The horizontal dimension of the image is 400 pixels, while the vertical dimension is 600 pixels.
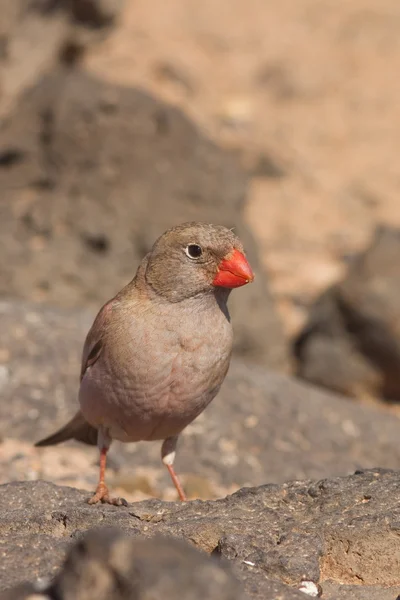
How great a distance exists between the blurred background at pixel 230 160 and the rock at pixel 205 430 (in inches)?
4.7

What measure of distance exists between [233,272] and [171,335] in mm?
425

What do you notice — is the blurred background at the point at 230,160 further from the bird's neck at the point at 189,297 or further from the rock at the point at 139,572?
the rock at the point at 139,572

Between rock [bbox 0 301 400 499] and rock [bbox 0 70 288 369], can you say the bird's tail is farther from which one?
rock [bbox 0 70 288 369]

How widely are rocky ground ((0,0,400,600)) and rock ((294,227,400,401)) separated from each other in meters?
0.02

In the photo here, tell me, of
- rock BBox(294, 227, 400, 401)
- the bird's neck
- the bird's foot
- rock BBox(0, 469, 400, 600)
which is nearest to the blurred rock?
rock BBox(294, 227, 400, 401)

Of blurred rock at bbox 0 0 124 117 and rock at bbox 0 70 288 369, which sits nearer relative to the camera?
rock at bbox 0 70 288 369

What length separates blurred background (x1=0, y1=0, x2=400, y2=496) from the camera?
9.48 meters

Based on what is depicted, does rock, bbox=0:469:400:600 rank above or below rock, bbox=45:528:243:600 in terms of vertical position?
below

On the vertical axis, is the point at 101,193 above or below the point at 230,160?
below

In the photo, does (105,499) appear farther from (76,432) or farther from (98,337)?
(76,432)

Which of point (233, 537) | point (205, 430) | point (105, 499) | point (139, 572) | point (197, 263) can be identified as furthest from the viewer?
point (205, 430)

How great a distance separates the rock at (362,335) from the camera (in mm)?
10242

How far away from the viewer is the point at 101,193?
31.8ft

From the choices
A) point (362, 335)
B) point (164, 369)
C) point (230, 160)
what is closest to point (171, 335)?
point (164, 369)
